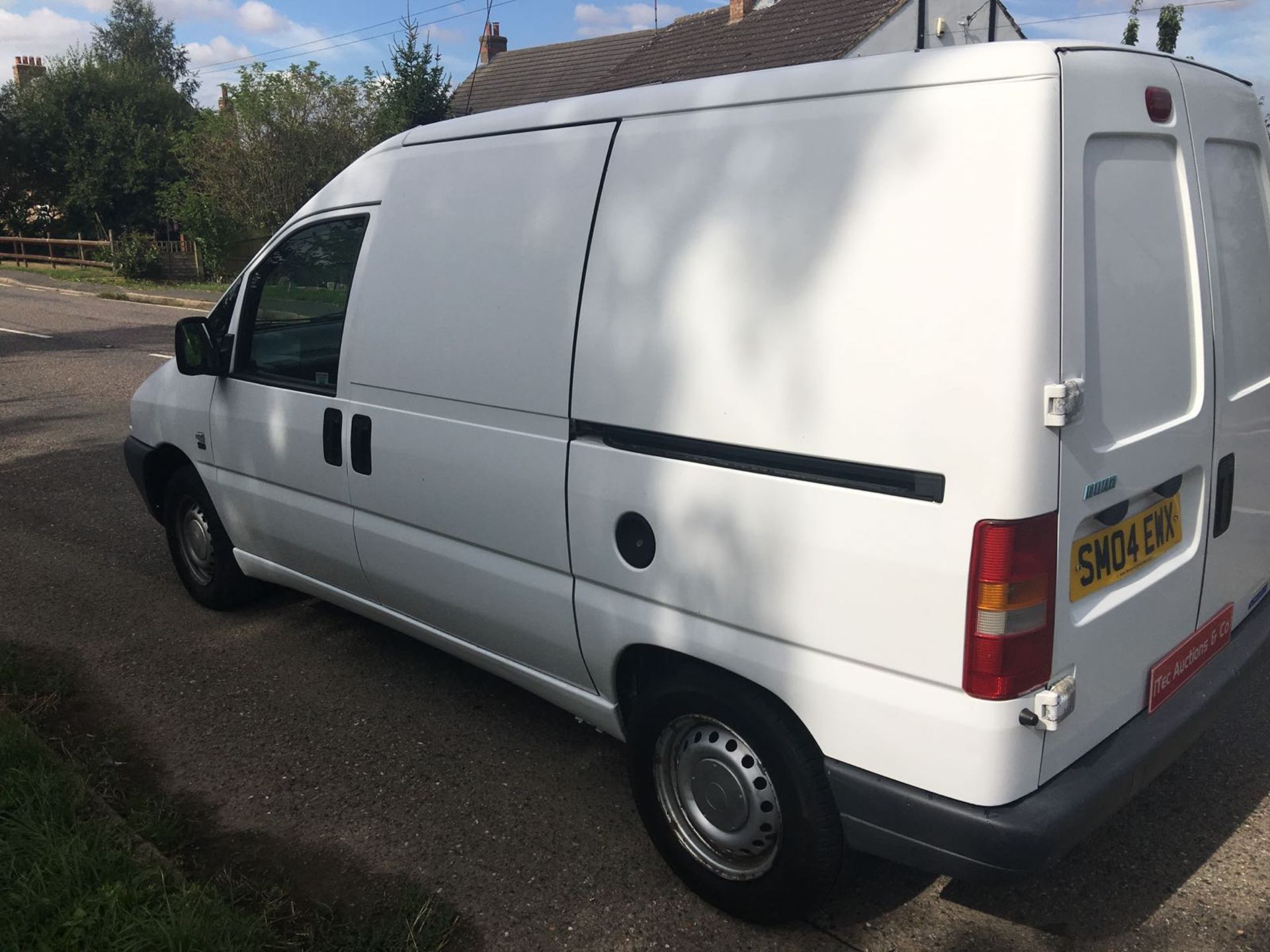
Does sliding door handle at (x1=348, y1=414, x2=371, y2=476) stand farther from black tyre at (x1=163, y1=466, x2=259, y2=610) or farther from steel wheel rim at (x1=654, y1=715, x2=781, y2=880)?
steel wheel rim at (x1=654, y1=715, x2=781, y2=880)

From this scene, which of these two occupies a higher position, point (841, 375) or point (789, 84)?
point (789, 84)

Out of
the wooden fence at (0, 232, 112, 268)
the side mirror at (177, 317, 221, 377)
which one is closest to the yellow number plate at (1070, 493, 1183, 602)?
the side mirror at (177, 317, 221, 377)

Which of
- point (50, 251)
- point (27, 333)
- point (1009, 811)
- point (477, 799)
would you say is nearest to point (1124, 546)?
point (1009, 811)

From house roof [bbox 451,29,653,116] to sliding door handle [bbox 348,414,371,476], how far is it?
94.3 ft

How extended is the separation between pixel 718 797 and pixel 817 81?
1.85 meters

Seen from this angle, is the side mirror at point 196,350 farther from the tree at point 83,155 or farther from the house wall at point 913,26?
the tree at point 83,155

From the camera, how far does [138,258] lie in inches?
1073

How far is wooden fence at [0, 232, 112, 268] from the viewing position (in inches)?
1230

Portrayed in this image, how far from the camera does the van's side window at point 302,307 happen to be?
156 inches

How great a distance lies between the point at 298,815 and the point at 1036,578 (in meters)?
2.47

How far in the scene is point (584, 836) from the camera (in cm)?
332

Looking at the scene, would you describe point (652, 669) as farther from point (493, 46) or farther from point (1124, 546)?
point (493, 46)

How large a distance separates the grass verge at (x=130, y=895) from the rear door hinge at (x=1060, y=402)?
204 cm

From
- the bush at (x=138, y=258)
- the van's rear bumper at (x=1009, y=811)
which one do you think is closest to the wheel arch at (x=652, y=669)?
the van's rear bumper at (x=1009, y=811)
